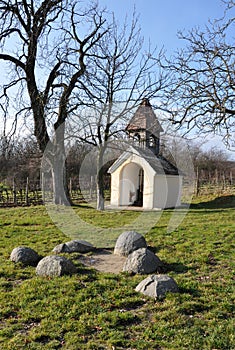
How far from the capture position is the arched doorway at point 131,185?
60.7 feet

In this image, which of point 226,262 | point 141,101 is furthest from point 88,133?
point 226,262

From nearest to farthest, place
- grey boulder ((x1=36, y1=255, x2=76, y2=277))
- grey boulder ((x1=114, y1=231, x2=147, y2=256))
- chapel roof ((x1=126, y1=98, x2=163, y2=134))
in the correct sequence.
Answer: grey boulder ((x1=36, y1=255, x2=76, y2=277))
grey boulder ((x1=114, y1=231, x2=147, y2=256))
chapel roof ((x1=126, y1=98, x2=163, y2=134))

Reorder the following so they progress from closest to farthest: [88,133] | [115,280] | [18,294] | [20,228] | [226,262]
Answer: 1. [18,294]
2. [115,280]
3. [226,262]
4. [20,228]
5. [88,133]

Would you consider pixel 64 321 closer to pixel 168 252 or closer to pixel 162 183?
pixel 168 252

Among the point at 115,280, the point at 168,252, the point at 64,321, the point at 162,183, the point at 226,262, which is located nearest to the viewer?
the point at 64,321

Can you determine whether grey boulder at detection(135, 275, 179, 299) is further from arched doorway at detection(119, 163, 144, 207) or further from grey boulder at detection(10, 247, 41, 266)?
arched doorway at detection(119, 163, 144, 207)

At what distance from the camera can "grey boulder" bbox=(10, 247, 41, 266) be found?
21.9 feet

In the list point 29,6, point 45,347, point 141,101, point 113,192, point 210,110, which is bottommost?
point 45,347

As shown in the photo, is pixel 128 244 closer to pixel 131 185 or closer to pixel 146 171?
pixel 146 171

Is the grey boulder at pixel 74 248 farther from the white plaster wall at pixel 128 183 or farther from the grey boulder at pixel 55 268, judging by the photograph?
the white plaster wall at pixel 128 183

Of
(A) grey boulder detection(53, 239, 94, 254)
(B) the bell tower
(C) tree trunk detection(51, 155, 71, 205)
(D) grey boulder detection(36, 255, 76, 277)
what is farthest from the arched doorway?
(D) grey boulder detection(36, 255, 76, 277)

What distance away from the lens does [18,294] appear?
197 inches

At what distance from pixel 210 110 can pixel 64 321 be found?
7.13 m

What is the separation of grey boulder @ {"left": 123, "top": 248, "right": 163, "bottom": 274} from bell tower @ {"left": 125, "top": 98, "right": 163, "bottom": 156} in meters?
9.65
